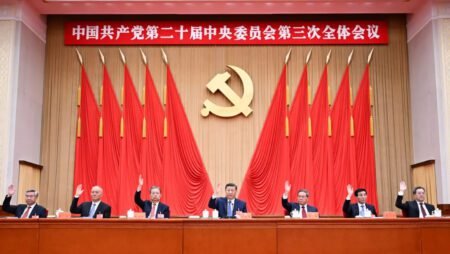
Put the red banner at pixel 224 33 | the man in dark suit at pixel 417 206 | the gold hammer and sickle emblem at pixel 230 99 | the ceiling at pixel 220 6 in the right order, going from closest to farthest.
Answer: the man in dark suit at pixel 417 206
the ceiling at pixel 220 6
the gold hammer and sickle emblem at pixel 230 99
the red banner at pixel 224 33

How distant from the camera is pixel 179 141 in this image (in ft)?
26.0

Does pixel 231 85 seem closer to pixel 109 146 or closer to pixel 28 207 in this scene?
pixel 109 146

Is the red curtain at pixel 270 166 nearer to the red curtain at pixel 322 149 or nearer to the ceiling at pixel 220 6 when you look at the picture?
the red curtain at pixel 322 149

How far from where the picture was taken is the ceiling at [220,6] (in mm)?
7562

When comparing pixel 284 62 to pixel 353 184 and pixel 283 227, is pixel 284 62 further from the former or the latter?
pixel 283 227

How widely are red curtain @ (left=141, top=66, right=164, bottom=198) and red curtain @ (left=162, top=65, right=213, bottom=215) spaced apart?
99 mm

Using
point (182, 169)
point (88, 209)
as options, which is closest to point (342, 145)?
point (182, 169)

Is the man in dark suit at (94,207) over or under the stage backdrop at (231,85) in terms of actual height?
under

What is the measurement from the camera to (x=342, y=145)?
7879 millimetres

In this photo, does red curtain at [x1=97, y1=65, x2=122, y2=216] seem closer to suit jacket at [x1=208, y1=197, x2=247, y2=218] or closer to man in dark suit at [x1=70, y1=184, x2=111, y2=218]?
man in dark suit at [x1=70, y1=184, x2=111, y2=218]

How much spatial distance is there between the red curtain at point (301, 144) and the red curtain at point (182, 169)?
126 centimetres

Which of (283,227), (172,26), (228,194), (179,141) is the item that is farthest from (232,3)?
(283,227)

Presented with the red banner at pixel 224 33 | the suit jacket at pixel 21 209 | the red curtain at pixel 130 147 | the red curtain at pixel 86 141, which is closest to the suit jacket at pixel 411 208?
the red banner at pixel 224 33

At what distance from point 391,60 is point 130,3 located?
13.1 feet
